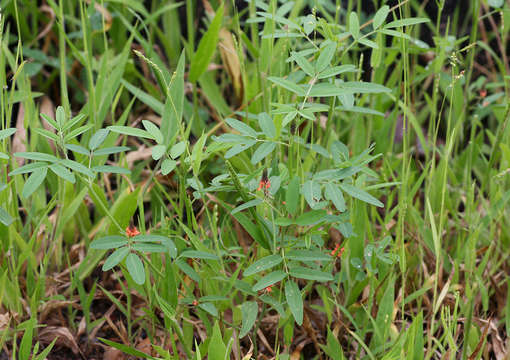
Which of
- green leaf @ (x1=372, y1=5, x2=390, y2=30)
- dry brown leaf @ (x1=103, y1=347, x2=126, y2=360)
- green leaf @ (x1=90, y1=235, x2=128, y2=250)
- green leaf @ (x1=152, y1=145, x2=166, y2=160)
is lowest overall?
dry brown leaf @ (x1=103, y1=347, x2=126, y2=360)

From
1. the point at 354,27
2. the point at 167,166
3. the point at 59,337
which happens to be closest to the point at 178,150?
the point at 167,166

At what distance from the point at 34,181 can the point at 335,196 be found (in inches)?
18.3

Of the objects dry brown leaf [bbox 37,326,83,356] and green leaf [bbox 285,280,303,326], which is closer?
green leaf [bbox 285,280,303,326]

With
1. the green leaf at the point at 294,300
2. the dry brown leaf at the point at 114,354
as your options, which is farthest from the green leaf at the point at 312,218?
the dry brown leaf at the point at 114,354

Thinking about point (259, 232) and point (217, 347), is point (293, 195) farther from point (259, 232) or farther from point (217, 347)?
point (217, 347)

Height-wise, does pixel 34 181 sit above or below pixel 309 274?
above

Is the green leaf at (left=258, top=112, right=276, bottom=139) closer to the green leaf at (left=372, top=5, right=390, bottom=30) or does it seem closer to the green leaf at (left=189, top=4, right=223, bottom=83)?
the green leaf at (left=372, top=5, right=390, bottom=30)

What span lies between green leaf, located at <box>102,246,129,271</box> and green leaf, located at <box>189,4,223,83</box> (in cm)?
68

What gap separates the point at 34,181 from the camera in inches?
35.9

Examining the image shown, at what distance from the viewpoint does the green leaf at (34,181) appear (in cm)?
89

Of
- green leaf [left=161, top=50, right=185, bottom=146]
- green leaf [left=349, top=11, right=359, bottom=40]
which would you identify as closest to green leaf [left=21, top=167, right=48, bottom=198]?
green leaf [left=161, top=50, right=185, bottom=146]

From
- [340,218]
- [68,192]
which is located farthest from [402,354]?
[68,192]

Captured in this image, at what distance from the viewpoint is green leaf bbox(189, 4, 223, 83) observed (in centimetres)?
149

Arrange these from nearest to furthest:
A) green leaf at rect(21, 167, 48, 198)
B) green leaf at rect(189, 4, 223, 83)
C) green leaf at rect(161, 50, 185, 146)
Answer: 1. green leaf at rect(21, 167, 48, 198)
2. green leaf at rect(161, 50, 185, 146)
3. green leaf at rect(189, 4, 223, 83)
